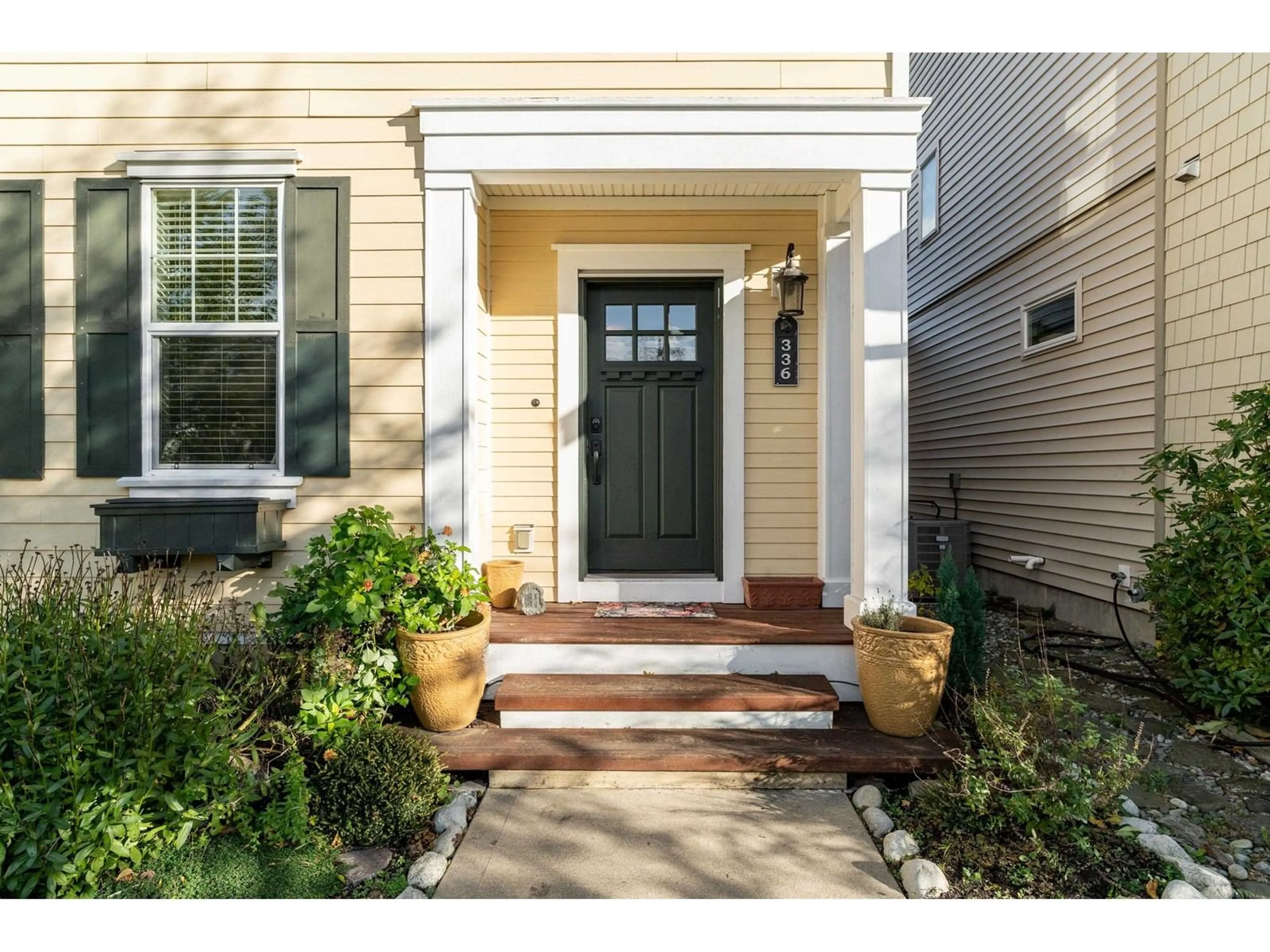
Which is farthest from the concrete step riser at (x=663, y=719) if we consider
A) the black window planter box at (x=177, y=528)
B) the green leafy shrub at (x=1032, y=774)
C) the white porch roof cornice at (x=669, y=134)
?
the white porch roof cornice at (x=669, y=134)

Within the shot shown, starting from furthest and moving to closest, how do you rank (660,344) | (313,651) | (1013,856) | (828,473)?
(660,344)
(828,473)
(313,651)
(1013,856)

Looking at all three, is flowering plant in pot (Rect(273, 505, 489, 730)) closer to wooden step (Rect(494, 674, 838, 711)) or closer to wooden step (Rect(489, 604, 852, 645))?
wooden step (Rect(494, 674, 838, 711))

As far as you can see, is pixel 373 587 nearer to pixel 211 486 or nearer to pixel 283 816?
pixel 283 816

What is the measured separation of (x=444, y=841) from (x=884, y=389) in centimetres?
270

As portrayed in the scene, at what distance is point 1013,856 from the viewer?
219cm

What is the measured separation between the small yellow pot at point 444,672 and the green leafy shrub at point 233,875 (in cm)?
73

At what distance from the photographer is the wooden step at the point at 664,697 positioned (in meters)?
2.96

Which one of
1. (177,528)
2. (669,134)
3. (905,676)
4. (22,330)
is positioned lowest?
(905,676)

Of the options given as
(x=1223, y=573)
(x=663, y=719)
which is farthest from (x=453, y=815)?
(x=1223, y=573)

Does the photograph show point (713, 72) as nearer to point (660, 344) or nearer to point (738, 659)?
point (660, 344)

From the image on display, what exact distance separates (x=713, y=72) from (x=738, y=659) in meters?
2.91

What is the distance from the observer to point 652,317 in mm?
4164

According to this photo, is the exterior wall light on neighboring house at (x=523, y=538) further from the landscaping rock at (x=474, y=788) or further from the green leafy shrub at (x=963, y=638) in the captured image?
the green leafy shrub at (x=963, y=638)

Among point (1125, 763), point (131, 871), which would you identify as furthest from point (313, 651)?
point (1125, 763)
